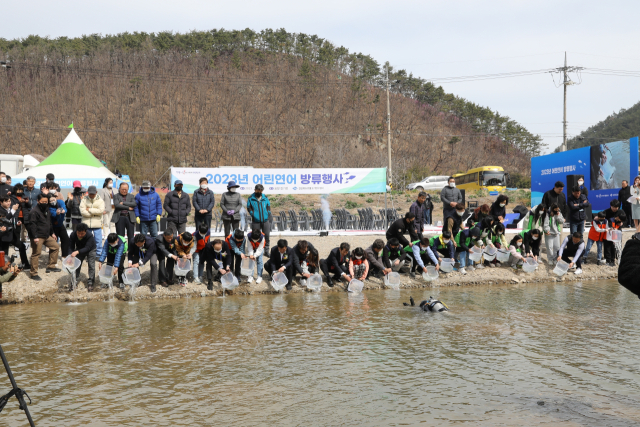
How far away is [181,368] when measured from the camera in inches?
262

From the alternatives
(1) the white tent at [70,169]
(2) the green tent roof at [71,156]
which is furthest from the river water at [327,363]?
(2) the green tent roof at [71,156]

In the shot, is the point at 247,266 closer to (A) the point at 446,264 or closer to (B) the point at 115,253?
(B) the point at 115,253

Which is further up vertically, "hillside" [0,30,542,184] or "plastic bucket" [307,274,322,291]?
"hillside" [0,30,542,184]

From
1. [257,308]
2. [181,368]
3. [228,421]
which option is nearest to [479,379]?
[228,421]

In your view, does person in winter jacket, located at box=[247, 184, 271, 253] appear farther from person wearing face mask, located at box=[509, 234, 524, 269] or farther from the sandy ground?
person wearing face mask, located at box=[509, 234, 524, 269]

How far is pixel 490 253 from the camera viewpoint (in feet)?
43.6

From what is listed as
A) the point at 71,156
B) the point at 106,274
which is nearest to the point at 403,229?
the point at 106,274

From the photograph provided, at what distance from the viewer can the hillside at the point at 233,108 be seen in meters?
51.5

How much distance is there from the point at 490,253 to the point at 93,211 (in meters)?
9.33

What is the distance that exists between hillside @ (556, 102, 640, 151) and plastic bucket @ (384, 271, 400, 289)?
77.7 metres

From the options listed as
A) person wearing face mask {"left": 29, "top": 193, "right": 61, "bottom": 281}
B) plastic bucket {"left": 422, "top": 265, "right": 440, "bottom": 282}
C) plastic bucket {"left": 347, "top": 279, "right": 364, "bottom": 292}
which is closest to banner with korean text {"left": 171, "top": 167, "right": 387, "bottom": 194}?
plastic bucket {"left": 422, "top": 265, "right": 440, "bottom": 282}

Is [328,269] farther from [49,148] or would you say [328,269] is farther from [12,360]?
[49,148]

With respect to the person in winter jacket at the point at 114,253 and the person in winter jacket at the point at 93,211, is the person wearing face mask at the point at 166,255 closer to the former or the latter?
the person in winter jacket at the point at 114,253

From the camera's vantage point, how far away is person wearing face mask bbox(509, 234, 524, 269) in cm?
1332
